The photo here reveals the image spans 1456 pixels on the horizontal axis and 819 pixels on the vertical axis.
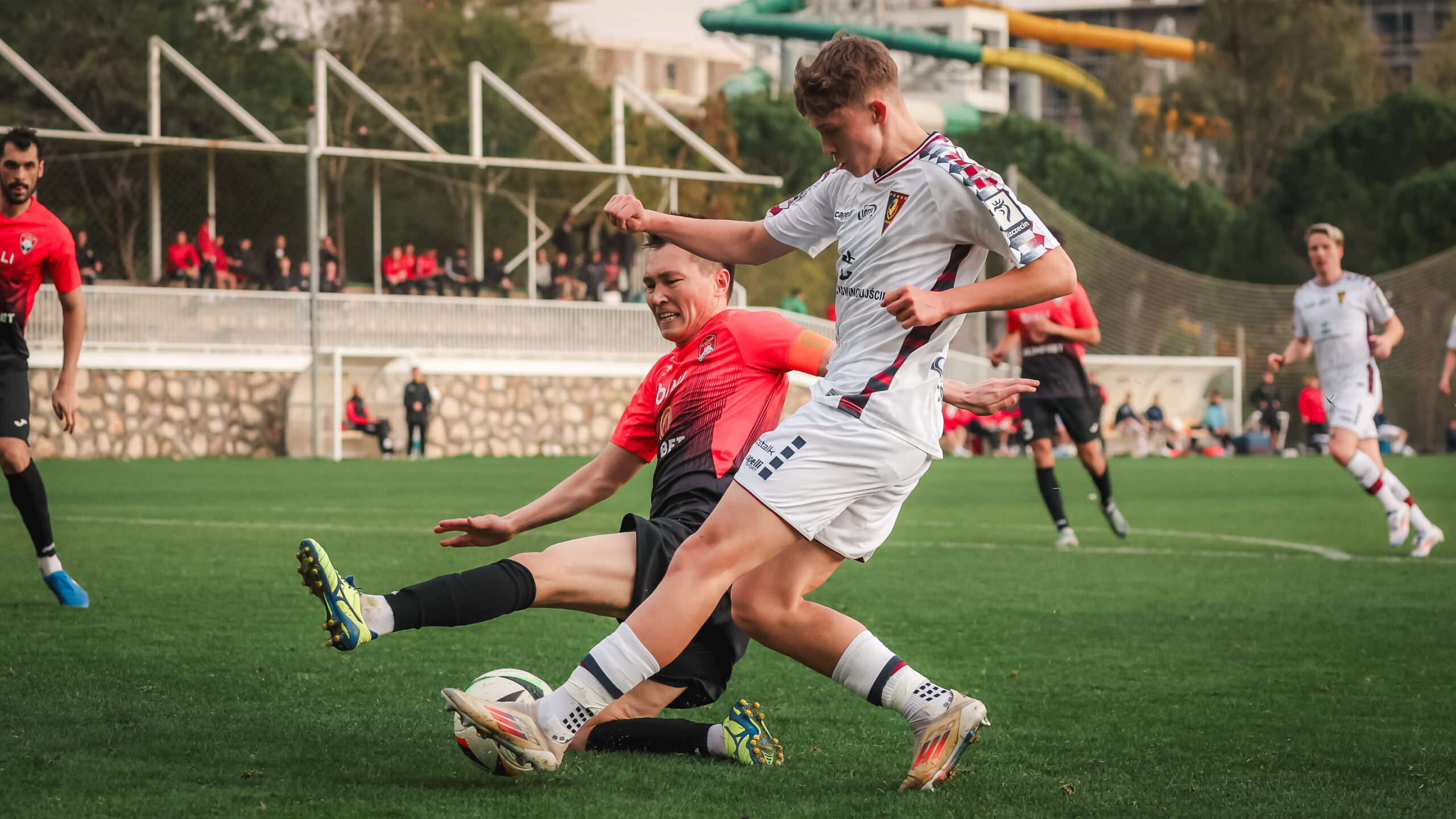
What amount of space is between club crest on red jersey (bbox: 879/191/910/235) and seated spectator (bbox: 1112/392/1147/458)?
3198 cm

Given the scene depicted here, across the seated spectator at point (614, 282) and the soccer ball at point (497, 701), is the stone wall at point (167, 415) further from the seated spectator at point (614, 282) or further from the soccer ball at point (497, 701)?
the soccer ball at point (497, 701)

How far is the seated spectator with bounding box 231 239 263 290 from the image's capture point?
96.4ft

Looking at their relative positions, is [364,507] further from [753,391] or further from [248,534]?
[753,391]

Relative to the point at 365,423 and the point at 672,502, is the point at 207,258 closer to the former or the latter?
the point at 365,423

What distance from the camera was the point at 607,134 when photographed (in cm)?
4625

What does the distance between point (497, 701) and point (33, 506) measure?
13.9 feet

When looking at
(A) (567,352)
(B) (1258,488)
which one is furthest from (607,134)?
(B) (1258,488)

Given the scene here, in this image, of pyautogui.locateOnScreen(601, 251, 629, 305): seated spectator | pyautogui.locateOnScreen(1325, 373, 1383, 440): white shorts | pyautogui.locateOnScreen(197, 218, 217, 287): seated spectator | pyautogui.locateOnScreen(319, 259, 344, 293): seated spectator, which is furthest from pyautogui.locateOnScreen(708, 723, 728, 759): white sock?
pyautogui.locateOnScreen(601, 251, 629, 305): seated spectator

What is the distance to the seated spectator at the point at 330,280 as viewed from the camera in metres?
29.1

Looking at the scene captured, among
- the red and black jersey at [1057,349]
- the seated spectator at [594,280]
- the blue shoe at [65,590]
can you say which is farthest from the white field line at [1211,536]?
the seated spectator at [594,280]

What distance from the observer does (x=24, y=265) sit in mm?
6977

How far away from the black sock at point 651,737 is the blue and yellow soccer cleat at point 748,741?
0.33 ft

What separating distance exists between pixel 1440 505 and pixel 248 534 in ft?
39.6

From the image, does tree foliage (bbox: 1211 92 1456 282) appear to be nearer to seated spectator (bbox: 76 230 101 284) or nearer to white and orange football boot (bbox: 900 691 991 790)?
seated spectator (bbox: 76 230 101 284)
